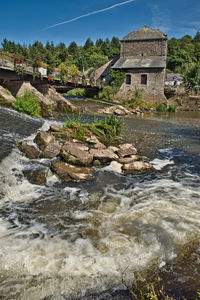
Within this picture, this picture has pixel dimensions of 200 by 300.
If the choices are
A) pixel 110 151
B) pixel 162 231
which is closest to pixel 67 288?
pixel 162 231

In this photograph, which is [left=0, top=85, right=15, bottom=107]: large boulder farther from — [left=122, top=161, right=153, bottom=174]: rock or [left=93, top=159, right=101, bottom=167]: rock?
[left=122, top=161, right=153, bottom=174]: rock

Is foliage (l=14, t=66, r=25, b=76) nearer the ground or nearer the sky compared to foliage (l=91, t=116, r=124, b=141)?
nearer the sky

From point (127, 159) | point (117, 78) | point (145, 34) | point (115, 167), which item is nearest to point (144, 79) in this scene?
point (117, 78)

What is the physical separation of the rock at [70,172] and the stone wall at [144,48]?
105ft

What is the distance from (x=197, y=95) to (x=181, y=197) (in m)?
32.7

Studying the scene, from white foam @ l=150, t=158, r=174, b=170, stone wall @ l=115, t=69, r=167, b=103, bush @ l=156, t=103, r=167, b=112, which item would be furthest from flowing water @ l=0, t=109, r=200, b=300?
stone wall @ l=115, t=69, r=167, b=103

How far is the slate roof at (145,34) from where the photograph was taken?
1261 inches

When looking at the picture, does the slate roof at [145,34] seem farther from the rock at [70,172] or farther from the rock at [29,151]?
the rock at [70,172]

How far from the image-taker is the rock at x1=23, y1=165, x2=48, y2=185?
5.14 metres

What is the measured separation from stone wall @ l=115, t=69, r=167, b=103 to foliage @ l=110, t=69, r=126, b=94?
720mm

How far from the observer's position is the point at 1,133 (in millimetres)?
8070

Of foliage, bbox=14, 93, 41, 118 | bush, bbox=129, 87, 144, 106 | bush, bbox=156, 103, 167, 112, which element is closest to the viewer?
foliage, bbox=14, 93, 41, 118

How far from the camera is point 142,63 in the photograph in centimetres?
3142

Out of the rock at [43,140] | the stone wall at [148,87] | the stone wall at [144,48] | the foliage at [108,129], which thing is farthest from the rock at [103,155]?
the stone wall at [144,48]
